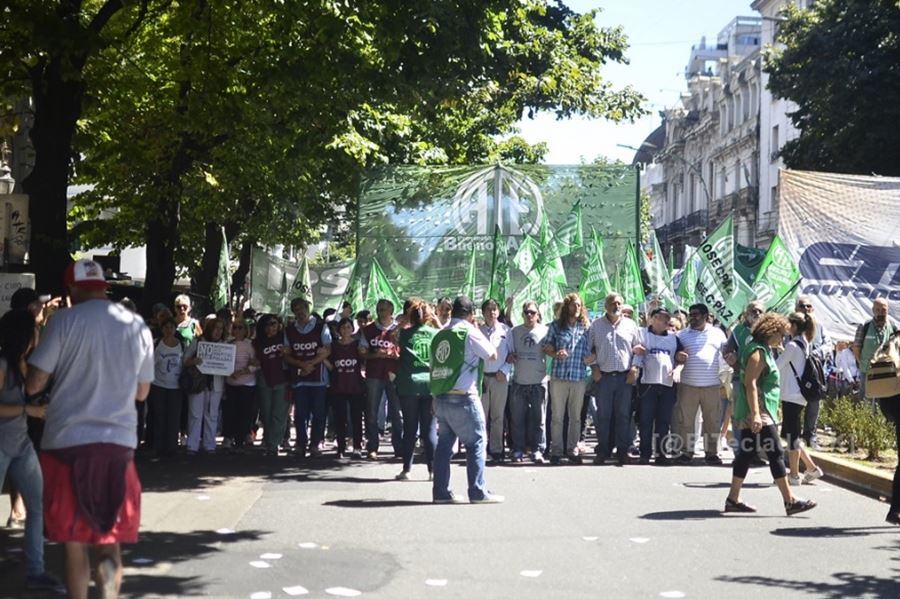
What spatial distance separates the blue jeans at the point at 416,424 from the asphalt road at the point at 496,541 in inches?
11.3

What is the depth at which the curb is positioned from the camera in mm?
12327

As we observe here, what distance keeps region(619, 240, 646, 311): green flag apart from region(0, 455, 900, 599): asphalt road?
4.97 m

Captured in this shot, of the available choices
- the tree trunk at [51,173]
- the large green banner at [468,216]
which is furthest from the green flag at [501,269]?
the tree trunk at [51,173]

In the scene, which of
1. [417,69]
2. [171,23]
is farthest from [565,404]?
[171,23]

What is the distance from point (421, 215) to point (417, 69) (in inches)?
235

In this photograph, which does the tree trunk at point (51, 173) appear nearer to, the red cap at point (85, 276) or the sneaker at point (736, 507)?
the sneaker at point (736, 507)

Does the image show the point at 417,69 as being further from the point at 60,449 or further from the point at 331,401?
the point at 60,449

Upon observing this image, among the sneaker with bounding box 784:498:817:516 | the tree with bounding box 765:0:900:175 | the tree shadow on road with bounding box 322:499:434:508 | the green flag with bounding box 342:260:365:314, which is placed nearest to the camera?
the sneaker with bounding box 784:498:817:516

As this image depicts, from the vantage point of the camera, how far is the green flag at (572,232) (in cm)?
1864

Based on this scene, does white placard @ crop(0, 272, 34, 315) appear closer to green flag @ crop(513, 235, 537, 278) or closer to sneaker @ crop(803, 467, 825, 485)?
green flag @ crop(513, 235, 537, 278)

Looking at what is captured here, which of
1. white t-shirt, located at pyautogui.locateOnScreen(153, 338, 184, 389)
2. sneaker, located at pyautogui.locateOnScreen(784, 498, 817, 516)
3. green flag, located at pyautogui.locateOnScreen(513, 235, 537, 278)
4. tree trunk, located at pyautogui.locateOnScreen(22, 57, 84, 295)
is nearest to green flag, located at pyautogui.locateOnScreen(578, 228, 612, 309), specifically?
green flag, located at pyautogui.locateOnScreen(513, 235, 537, 278)

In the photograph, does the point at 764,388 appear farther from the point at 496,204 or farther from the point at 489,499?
the point at 496,204

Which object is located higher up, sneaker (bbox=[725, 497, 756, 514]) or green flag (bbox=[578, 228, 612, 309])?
green flag (bbox=[578, 228, 612, 309])

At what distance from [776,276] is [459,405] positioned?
6.00 meters
